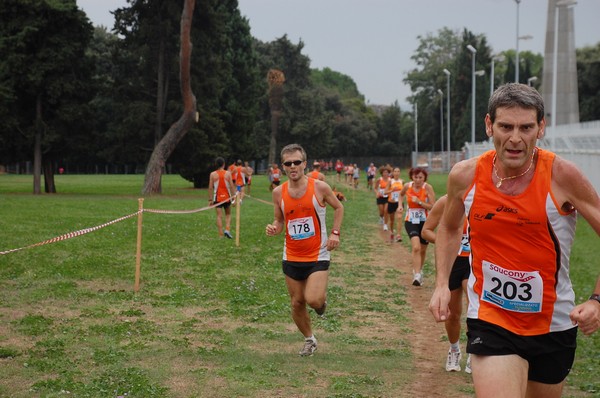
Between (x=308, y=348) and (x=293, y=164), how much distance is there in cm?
203

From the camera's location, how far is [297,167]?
8.44 m

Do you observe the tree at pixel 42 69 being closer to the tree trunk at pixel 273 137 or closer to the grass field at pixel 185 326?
the grass field at pixel 185 326

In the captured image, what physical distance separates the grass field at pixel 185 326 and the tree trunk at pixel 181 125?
21.2m

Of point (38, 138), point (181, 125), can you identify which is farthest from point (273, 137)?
point (38, 138)

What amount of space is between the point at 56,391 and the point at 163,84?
39057mm

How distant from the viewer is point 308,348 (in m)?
8.63

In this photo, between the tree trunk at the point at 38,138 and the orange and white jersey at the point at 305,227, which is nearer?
the orange and white jersey at the point at 305,227

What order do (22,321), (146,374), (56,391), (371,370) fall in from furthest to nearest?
(22,321), (371,370), (146,374), (56,391)

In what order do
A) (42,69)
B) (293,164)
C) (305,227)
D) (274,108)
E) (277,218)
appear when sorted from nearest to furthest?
(293,164) < (305,227) < (277,218) < (42,69) < (274,108)

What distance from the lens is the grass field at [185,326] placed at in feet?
24.2

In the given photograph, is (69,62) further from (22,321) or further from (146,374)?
(146,374)

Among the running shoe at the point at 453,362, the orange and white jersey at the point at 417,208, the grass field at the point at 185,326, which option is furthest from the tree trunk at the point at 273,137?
the running shoe at the point at 453,362

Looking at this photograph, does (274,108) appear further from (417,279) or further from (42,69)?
(417,279)

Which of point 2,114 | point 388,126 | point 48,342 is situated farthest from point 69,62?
point 388,126
